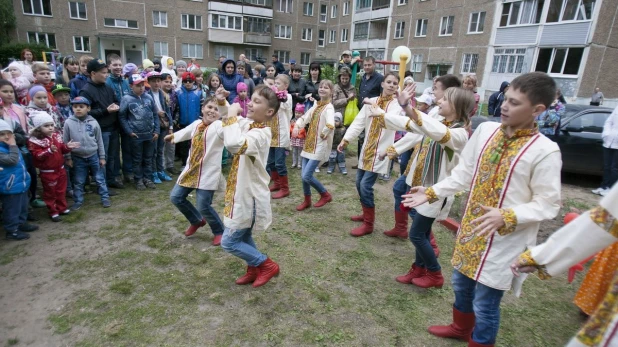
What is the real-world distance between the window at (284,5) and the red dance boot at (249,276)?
44.0 metres

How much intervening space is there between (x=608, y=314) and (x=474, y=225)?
1.10 meters

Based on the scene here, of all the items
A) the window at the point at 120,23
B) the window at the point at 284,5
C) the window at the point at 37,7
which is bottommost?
the window at the point at 120,23

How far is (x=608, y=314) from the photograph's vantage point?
1.27m

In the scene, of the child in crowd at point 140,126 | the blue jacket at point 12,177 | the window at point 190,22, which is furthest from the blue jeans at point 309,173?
the window at point 190,22

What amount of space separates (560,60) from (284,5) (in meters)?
30.3

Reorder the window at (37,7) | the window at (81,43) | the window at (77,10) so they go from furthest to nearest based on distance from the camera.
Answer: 1. the window at (81,43)
2. the window at (77,10)
3. the window at (37,7)

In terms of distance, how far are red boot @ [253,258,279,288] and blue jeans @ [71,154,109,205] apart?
3247 mm

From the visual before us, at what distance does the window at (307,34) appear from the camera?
44312 mm

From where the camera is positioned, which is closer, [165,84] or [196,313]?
[196,313]

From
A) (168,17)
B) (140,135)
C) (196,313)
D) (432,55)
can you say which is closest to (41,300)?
(196,313)

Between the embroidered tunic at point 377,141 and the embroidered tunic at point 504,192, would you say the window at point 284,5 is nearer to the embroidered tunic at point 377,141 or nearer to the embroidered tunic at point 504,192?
the embroidered tunic at point 377,141

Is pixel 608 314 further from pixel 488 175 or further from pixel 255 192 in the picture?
pixel 255 192

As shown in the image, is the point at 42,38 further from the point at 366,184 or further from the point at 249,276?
the point at 249,276

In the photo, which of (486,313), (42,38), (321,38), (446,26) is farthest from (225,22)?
(486,313)
